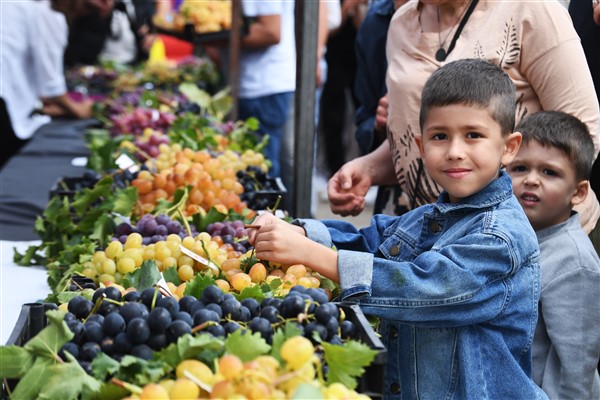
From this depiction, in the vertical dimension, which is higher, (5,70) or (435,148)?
(435,148)

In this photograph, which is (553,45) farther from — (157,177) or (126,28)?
(126,28)

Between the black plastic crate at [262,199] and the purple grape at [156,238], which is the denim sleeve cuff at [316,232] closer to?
the purple grape at [156,238]

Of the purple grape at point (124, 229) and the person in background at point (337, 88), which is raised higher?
the purple grape at point (124, 229)

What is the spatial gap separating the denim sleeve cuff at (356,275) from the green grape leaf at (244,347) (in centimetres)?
39

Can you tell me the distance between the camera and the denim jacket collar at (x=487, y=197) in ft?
5.78

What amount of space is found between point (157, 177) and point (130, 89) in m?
4.01

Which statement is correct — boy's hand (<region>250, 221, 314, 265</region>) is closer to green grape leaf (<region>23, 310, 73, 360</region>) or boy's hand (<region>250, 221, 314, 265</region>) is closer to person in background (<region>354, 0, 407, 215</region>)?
green grape leaf (<region>23, 310, 73, 360</region>)

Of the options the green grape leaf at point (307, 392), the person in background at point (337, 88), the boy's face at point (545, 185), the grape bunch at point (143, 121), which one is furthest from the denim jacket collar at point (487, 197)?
the person in background at point (337, 88)

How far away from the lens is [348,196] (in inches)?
94.8

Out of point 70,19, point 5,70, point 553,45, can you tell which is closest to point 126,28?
point 70,19

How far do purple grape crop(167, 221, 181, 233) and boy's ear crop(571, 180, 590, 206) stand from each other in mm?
1113

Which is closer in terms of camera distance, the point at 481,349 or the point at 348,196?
the point at 481,349

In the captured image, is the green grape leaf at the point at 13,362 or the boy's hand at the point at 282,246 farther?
the boy's hand at the point at 282,246

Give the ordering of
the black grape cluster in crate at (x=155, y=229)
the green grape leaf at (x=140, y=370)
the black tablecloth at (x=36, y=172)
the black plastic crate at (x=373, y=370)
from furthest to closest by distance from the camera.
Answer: the black tablecloth at (x=36, y=172) → the black grape cluster in crate at (x=155, y=229) → the black plastic crate at (x=373, y=370) → the green grape leaf at (x=140, y=370)
